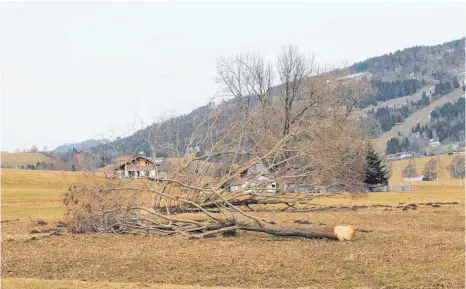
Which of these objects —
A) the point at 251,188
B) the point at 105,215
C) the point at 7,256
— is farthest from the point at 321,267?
the point at 251,188

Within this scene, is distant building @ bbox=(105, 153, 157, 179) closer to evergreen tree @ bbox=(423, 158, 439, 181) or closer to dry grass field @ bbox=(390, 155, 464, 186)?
dry grass field @ bbox=(390, 155, 464, 186)

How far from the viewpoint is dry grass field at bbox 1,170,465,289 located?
9281 millimetres

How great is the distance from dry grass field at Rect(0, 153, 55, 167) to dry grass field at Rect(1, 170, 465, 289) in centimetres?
8257

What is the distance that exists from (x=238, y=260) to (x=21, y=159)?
98.3 metres

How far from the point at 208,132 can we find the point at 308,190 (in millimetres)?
5826

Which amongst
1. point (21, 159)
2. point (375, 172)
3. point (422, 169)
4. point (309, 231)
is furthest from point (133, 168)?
point (422, 169)

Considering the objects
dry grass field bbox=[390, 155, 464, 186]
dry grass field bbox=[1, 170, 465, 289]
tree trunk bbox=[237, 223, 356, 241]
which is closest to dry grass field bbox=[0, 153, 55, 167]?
dry grass field bbox=[390, 155, 464, 186]

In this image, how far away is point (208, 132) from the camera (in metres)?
22.3

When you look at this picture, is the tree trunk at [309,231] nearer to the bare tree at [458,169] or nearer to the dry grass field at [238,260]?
the dry grass field at [238,260]

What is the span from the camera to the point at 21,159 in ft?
332

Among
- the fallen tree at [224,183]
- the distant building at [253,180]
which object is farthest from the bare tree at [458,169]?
the distant building at [253,180]

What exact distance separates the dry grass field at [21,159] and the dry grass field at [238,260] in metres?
82.6

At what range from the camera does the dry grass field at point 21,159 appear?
315ft

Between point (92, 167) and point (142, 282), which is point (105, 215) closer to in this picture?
point (92, 167)
